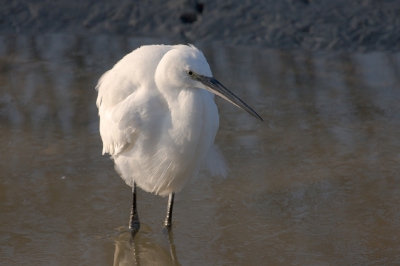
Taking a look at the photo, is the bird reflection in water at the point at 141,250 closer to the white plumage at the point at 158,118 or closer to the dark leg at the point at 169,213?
the dark leg at the point at 169,213

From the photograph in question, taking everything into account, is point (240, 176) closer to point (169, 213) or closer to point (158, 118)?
point (169, 213)

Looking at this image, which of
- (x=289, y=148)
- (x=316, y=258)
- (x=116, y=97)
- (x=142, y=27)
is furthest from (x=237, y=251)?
(x=142, y=27)

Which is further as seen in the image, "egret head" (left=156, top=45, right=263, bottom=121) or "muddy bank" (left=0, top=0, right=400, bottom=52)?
"muddy bank" (left=0, top=0, right=400, bottom=52)

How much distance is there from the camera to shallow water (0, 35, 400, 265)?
3.69 meters

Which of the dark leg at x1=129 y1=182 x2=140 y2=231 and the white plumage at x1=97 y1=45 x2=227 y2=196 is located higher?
the white plumage at x1=97 y1=45 x2=227 y2=196

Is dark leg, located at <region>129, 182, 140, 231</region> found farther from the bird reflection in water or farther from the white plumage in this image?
the white plumage

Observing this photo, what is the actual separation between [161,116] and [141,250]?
850mm

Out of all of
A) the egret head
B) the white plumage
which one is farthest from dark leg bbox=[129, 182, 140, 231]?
the egret head

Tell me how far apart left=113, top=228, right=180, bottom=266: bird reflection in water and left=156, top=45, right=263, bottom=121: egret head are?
1027mm

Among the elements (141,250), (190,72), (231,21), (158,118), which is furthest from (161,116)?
(231,21)

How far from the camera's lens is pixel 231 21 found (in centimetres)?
712

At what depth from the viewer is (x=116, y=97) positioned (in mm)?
3660

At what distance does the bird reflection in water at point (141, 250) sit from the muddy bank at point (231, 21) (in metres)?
3.53

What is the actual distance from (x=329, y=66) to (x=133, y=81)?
324cm
